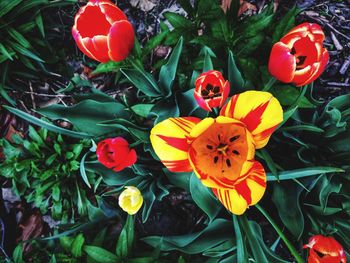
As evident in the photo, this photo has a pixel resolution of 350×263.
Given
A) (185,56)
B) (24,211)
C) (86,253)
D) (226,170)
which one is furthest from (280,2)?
(24,211)

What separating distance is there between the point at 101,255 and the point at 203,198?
47cm

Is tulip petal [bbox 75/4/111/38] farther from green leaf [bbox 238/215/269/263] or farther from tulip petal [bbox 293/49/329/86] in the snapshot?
green leaf [bbox 238/215/269/263]

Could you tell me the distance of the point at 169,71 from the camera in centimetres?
140

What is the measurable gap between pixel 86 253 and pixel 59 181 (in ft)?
1.11

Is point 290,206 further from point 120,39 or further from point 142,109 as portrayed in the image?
point 120,39

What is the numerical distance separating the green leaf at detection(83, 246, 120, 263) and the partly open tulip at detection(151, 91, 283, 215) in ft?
2.01

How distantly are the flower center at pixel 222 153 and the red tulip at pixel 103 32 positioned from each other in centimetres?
34

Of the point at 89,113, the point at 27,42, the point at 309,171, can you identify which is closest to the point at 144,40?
the point at 27,42

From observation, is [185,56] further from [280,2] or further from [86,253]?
[86,253]

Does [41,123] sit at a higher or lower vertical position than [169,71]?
lower

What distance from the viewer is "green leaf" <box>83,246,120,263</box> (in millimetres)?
1534

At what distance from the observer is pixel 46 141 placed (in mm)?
1834

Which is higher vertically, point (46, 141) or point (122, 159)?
point (122, 159)

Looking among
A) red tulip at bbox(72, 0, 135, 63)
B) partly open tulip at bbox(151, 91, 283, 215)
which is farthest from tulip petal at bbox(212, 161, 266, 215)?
red tulip at bbox(72, 0, 135, 63)
